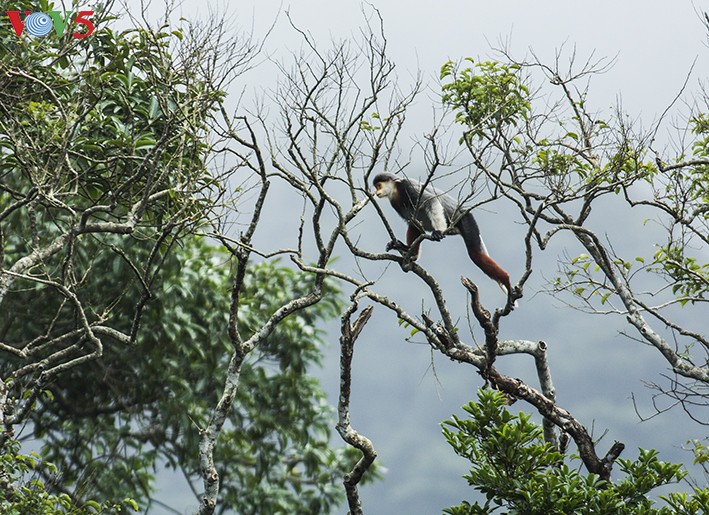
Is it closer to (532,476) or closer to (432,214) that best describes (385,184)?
(432,214)

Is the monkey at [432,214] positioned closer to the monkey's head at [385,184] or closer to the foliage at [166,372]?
the monkey's head at [385,184]

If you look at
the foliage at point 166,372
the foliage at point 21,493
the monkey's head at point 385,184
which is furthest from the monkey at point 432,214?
the foliage at point 21,493

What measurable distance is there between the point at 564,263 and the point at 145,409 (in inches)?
216

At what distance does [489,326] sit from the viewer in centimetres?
709

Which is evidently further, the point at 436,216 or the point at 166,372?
the point at 166,372

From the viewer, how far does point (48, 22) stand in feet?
25.3

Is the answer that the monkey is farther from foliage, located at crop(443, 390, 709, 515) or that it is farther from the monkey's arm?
foliage, located at crop(443, 390, 709, 515)

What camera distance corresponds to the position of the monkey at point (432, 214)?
329 inches

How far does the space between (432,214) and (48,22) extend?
3.90 meters

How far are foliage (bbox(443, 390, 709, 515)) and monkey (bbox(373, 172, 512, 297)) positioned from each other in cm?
229

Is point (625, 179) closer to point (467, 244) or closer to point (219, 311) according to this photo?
point (467, 244)

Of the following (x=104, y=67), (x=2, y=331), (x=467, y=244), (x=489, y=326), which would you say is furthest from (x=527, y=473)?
(x=2, y=331)

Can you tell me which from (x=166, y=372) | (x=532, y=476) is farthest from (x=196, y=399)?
(x=532, y=476)

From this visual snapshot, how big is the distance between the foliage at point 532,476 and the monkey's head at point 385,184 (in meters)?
3.06
